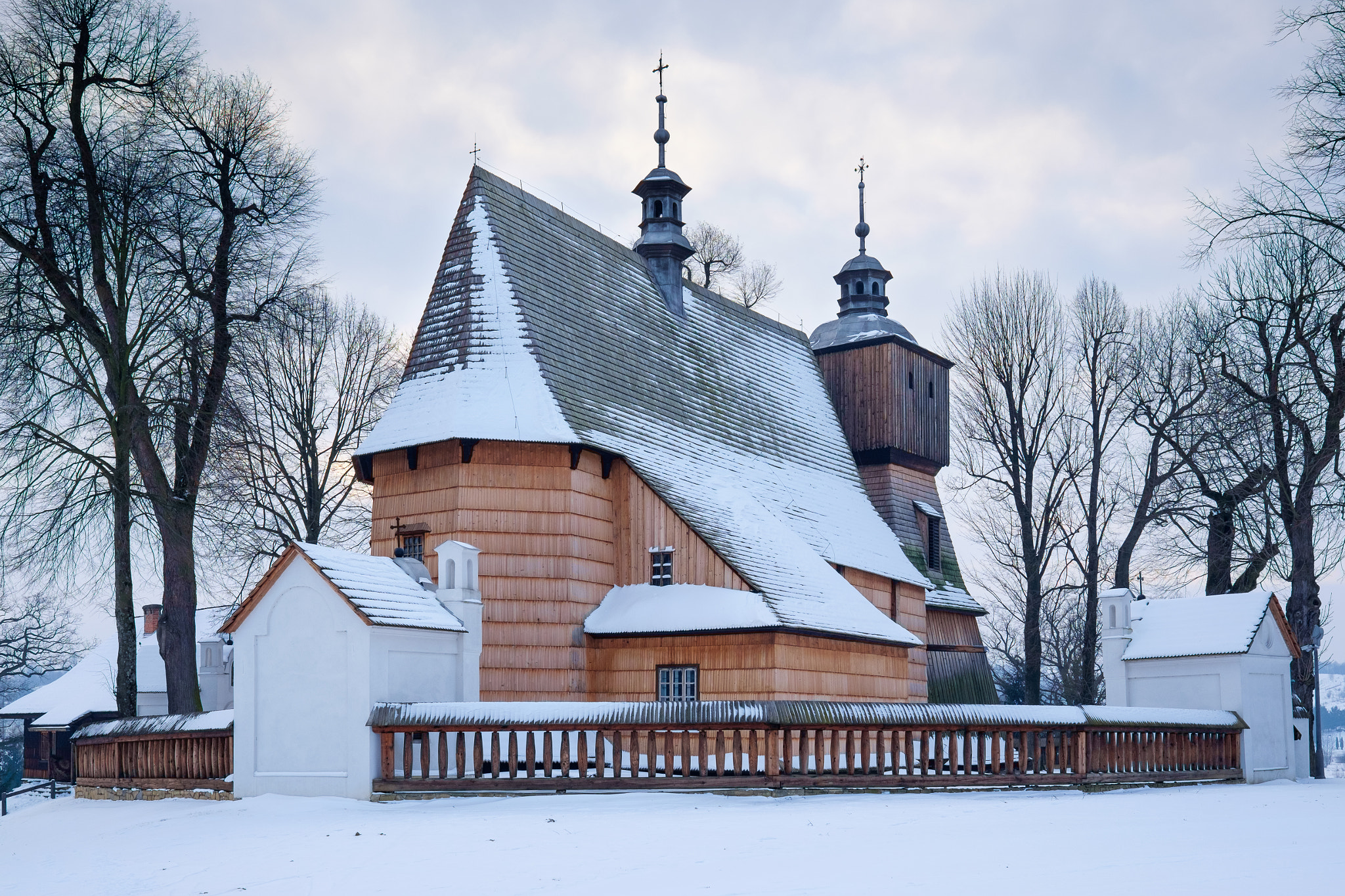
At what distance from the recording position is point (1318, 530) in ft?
83.3

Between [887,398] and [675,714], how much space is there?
69.4ft

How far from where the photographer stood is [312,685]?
49.1ft

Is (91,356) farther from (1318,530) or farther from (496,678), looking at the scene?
(1318,530)

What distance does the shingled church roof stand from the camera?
21812 mm

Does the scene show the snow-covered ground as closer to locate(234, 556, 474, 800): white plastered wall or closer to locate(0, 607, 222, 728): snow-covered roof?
locate(234, 556, 474, 800): white plastered wall

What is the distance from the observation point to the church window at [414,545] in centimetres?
2162

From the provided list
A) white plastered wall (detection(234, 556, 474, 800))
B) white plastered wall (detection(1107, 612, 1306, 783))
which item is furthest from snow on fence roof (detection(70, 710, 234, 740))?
white plastered wall (detection(1107, 612, 1306, 783))

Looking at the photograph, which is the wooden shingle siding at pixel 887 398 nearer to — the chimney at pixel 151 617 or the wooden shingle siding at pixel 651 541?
the wooden shingle siding at pixel 651 541

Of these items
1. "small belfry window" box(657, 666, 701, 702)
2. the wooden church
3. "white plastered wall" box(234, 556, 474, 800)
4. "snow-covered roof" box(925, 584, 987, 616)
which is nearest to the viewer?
"white plastered wall" box(234, 556, 474, 800)

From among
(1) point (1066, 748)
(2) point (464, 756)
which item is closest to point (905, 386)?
(1) point (1066, 748)

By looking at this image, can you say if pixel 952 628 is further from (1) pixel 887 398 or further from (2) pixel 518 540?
(2) pixel 518 540

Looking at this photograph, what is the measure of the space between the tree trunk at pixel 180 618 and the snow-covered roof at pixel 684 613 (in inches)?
250

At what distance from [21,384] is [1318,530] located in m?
22.9

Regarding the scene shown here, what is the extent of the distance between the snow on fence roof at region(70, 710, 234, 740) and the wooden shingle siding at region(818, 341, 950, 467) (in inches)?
811
